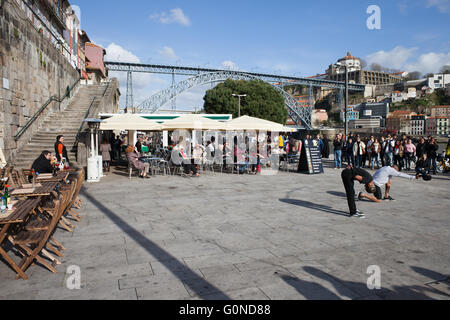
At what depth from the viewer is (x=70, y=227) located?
5.77 m

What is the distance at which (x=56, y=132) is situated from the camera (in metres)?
14.4

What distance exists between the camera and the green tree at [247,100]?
1918 inches

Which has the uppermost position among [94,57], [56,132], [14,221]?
[94,57]

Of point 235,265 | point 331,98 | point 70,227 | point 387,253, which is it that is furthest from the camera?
point 331,98

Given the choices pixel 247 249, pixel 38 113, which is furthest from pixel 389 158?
pixel 38 113

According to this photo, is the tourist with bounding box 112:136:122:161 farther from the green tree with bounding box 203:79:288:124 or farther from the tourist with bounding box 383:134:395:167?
the green tree with bounding box 203:79:288:124

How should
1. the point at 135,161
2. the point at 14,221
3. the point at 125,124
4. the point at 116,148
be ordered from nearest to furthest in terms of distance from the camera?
the point at 14,221
the point at 135,161
the point at 125,124
the point at 116,148

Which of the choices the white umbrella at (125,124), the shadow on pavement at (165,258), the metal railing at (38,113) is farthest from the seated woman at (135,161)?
the shadow on pavement at (165,258)

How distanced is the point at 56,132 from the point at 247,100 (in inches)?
1456

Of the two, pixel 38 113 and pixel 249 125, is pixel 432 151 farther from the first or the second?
pixel 38 113
